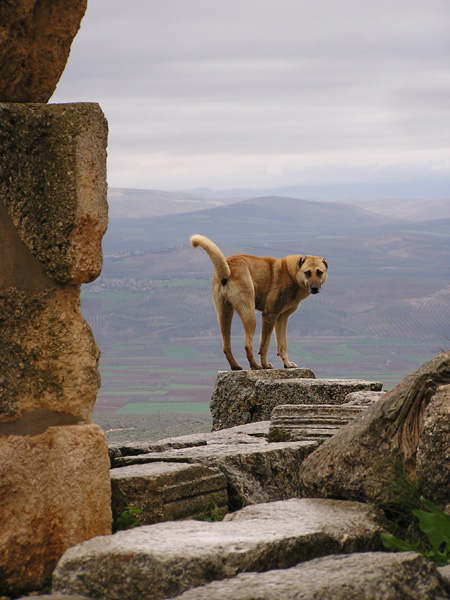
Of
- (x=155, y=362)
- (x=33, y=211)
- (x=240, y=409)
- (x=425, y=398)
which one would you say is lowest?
(x=155, y=362)

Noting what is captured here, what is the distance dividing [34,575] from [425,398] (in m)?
2.45

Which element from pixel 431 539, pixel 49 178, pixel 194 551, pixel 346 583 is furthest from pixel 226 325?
pixel 346 583

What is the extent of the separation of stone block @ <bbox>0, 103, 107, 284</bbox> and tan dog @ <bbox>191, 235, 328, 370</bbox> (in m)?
7.20

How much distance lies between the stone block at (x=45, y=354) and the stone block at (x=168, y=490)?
2.25 ft

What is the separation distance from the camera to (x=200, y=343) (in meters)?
183

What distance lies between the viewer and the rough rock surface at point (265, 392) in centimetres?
973

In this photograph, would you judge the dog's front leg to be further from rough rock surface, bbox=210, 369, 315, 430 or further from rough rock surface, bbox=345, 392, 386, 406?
rough rock surface, bbox=345, 392, 386, 406

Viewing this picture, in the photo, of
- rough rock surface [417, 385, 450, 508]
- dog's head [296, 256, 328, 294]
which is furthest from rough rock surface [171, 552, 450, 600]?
dog's head [296, 256, 328, 294]

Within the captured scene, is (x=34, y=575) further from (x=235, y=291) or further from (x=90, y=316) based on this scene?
(x=90, y=316)

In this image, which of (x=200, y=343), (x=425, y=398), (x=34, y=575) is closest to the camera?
(x=34, y=575)

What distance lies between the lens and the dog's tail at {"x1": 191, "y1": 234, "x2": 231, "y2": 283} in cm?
1083

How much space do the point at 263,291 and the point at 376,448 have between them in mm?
7426

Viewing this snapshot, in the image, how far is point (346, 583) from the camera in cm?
371

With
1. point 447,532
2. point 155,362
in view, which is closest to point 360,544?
point 447,532
